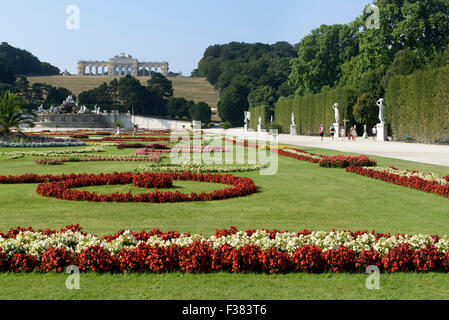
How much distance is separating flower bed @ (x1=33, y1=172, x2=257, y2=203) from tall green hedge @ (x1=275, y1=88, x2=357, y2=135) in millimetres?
30756

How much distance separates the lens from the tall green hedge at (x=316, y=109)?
3900 centimetres

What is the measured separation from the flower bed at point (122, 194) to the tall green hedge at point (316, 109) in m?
30.8

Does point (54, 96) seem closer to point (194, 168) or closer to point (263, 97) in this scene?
point (263, 97)

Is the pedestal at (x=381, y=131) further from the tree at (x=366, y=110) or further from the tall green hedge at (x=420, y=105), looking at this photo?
the tree at (x=366, y=110)

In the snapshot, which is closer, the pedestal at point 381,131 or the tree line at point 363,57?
the pedestal at point 381,131

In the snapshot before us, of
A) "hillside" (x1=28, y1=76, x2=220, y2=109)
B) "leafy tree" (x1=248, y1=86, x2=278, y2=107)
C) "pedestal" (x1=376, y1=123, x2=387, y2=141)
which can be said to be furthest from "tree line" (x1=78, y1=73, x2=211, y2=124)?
"pedestal" (x1=376, y1=123, x2=387, y2=141)

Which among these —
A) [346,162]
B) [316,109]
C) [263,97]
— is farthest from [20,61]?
[346,162]

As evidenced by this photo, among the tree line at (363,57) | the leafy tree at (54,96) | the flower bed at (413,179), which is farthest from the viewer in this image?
the leafy tree at (54,96)

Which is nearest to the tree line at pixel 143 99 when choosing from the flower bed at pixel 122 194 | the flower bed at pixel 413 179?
the flower bed at pixel 122 194

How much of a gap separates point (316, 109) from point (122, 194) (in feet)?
123
